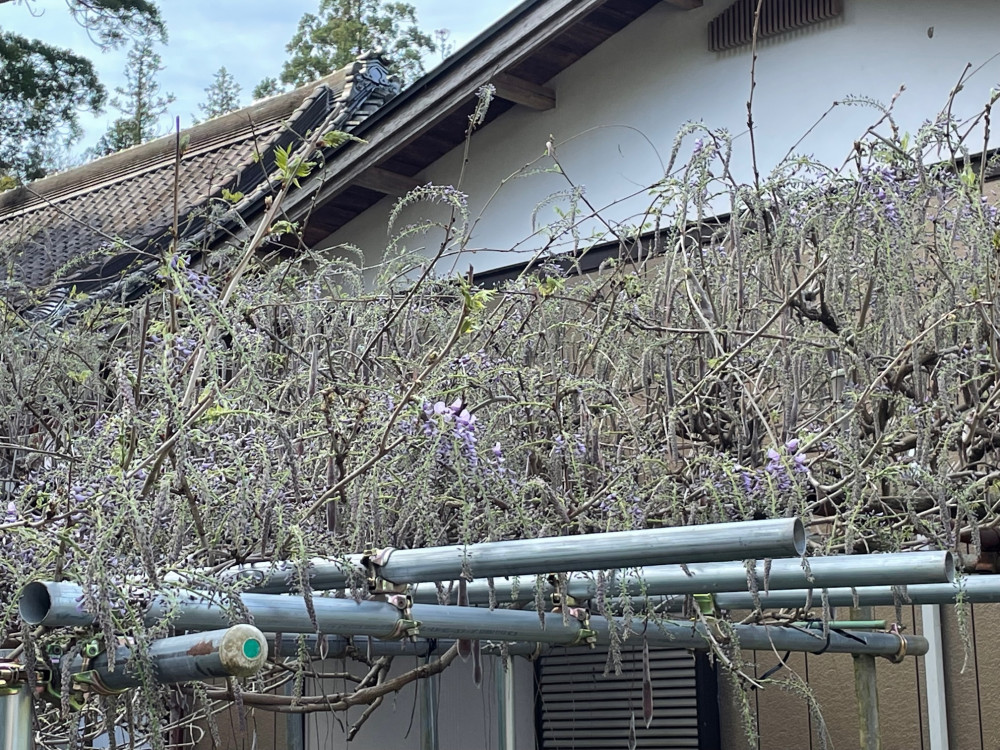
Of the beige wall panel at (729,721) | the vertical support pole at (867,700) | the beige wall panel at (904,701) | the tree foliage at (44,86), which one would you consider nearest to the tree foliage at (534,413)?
the vertical support pole at (867,700)

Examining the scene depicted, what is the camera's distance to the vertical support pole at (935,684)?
5.55 metres

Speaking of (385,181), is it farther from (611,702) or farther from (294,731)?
(294,731)

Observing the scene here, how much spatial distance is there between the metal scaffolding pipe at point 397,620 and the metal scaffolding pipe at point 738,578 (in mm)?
73

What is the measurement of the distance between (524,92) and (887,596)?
5.03m

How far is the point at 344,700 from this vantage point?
3533mm

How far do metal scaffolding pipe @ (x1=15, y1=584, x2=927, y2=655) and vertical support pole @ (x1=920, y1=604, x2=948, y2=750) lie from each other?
219cm

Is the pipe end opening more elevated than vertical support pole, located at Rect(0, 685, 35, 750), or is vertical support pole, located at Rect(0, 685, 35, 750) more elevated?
the pipe end opening

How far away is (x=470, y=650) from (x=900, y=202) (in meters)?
1.70

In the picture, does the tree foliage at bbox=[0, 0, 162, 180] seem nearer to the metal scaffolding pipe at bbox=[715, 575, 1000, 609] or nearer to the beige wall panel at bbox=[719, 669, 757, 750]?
the beige wall panel at bbox=[719, 669, 757, 750]

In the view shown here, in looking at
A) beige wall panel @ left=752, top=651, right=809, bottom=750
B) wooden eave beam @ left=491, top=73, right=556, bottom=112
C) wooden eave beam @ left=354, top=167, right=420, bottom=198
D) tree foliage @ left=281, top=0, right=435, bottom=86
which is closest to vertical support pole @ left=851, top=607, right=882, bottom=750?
beige wall panel @ left=752, top=651, right=809, bottom=750

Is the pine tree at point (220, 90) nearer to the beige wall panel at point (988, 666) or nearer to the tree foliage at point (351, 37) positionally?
the tree foliage at point (351, 37)

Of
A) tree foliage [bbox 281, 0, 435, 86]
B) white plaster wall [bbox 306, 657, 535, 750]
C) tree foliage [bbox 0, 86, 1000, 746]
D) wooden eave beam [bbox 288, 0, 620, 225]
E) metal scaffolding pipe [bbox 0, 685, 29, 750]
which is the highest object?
tree foliage [bbox 281, 0, 435, 86]

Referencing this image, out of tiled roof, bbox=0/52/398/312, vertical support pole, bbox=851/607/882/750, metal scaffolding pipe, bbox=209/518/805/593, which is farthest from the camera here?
tiled roof, bbox=0/52/398/312

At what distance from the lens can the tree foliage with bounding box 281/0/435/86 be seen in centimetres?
2444
